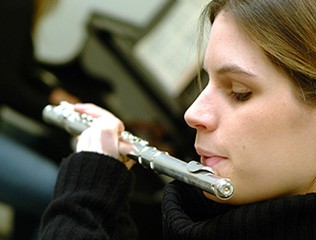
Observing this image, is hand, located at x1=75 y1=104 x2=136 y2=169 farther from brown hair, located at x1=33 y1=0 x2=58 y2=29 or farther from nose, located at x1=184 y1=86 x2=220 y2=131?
brown hair, located at x1=33 y1=0 x2=58 y2=29

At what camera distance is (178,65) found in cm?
230

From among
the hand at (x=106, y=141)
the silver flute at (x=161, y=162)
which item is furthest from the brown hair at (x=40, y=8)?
the hand at (x=106, y=141)

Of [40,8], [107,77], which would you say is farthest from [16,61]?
[107,77]

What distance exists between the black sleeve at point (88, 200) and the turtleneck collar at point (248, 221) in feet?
0.37

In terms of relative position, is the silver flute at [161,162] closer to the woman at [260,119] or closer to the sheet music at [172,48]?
the woman at [260,119]

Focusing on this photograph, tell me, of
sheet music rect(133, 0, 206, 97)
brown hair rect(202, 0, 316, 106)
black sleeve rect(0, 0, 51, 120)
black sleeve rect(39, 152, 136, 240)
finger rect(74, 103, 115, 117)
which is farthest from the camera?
sheet music rect(133, 0, 206, 97)

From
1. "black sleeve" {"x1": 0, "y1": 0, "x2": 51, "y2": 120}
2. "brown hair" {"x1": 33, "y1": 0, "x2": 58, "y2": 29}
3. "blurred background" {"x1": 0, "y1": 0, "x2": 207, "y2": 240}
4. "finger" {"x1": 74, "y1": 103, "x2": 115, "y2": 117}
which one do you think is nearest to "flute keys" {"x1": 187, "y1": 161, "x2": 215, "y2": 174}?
"finger" {"x1": 74, "y1": 103, "x2": 115, "y2": 117}

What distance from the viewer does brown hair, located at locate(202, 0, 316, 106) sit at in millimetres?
819

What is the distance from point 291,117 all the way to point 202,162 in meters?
0.14

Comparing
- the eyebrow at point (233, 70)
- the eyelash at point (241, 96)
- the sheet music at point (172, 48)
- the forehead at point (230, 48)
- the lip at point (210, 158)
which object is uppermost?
the sheet music at point (172, 48)

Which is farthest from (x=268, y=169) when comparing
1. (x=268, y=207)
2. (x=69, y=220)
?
(x=69, y=220)

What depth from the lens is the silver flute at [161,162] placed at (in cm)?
83

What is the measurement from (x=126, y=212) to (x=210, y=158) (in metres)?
0.27

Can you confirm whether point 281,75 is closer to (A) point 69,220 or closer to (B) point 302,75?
(B) point 302,75
